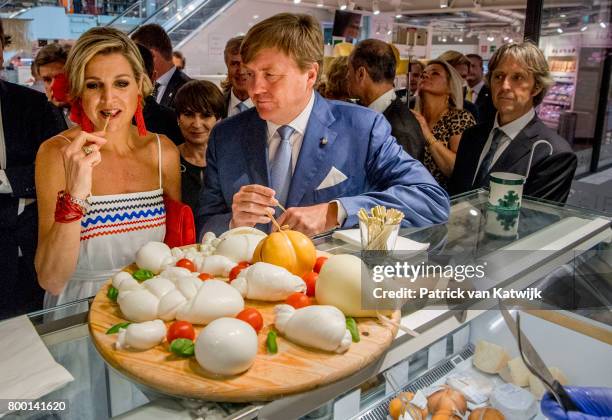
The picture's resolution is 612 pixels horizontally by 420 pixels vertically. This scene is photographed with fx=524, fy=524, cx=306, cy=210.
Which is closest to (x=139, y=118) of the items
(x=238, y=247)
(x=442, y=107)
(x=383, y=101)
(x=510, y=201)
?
(x=238, y=247)

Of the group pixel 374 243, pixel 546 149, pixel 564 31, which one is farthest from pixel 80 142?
pixel 564 31

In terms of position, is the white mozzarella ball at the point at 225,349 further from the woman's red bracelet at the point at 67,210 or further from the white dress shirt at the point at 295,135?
the white dress shirt at the point at 295,135

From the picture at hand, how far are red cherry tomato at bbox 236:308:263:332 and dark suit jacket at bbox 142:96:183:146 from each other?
98.1 inches

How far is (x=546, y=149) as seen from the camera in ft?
8.59

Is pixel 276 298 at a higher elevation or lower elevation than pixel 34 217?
higher

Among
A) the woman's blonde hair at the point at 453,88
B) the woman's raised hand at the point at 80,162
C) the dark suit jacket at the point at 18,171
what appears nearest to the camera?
the woman's raised hand at the point at 80,162

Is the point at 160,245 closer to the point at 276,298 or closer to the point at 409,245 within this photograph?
the point at 276,298

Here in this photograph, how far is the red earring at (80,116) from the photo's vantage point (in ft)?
6.77

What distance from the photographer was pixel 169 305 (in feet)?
3.64

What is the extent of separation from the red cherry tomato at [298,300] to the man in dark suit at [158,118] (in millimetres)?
2409

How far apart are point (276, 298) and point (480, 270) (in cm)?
67

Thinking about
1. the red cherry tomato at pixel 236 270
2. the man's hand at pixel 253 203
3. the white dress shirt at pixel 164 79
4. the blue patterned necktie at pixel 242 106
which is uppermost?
the white dress shirt at pixel 164 79

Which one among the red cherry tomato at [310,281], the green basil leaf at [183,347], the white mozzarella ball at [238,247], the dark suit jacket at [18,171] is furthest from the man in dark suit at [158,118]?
the green basil leaf at [183,347]

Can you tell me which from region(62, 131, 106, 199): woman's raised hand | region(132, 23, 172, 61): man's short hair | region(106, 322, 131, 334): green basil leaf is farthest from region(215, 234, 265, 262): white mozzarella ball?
region(132, 23, 172, 61): man's short hair
